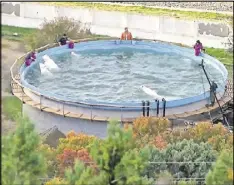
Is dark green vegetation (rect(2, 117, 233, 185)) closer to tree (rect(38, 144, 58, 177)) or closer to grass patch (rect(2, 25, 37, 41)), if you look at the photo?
tree (rect(38, 144, 58, 177))

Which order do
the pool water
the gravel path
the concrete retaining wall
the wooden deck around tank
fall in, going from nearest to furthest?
the wooden deck around tank → the pool water → the concrete retaining wall → the gravel path

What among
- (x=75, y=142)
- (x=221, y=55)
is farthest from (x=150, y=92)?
(x=221, y=55)

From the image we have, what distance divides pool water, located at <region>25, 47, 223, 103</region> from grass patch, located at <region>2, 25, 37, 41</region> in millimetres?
4656

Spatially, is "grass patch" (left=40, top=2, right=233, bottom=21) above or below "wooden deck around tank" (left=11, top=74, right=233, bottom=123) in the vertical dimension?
above

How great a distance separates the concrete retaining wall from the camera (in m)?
22.1

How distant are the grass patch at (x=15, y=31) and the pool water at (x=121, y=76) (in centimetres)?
466

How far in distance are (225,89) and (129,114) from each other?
2.46 metres

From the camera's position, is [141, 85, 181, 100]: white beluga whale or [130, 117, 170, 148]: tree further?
[141, 85, 181, 100]: white beluga whale

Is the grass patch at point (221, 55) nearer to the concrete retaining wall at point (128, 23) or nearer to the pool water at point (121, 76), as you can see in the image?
the concrete retaining wall at point (128, 23)

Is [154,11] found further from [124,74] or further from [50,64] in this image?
[50,64]

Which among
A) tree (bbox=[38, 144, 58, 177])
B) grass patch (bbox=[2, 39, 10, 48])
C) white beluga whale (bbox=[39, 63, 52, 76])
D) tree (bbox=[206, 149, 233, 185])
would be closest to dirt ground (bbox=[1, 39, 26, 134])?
grass patch (bbox=[2, 39, 10, 48])

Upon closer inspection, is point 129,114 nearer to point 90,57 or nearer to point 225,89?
point 225,89

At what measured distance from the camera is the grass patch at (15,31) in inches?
887

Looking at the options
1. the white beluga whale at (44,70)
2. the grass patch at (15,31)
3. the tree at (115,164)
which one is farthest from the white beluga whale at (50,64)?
the tree at (115,164)
